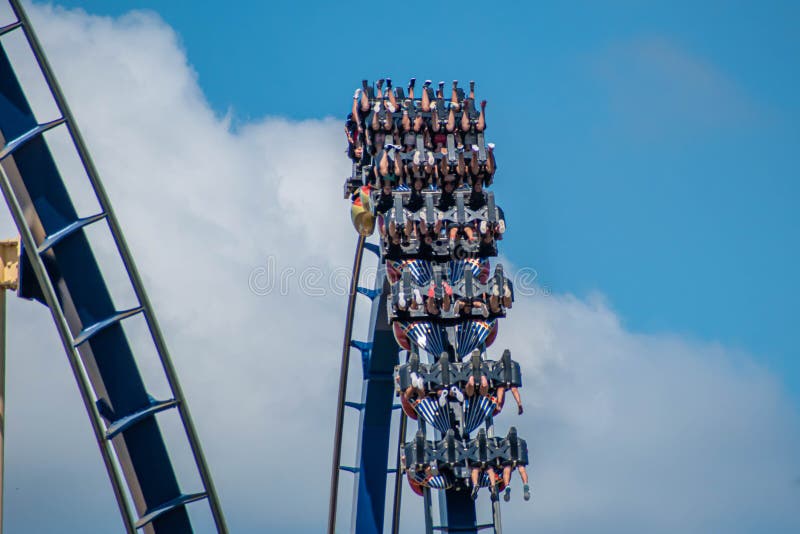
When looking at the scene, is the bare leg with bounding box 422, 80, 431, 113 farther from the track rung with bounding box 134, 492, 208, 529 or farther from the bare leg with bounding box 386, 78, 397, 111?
the track rung with bounding box 134, 492, 208, 529

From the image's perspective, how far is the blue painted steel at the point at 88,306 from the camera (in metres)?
29.3

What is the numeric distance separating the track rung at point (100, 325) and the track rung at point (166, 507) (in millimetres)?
3531

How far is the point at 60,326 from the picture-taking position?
93.2 feet

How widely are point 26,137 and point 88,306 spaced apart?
345 centimetres

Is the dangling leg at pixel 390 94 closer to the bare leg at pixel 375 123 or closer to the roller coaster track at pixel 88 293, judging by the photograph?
the bare leg at pixel 375 123

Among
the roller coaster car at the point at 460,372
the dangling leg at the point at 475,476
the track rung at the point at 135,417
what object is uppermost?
the roller coaster car at the point at 460,372

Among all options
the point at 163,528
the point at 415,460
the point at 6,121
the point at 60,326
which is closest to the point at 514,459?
the point at 415,460

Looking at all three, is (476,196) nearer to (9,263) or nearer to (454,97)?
(454,97)

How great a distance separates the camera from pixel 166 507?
29.3m

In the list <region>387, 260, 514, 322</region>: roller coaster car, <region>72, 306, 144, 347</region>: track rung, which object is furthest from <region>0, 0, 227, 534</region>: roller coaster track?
<region>387, 260, 514, 322</region>: roller coaster car

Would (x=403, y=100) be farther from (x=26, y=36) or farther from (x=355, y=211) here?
(x=26, y=36)

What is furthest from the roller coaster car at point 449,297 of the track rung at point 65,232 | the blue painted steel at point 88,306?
the track rung at point 65,232

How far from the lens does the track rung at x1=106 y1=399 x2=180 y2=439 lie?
2888cm

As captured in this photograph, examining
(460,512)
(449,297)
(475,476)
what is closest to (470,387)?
(475,476)
